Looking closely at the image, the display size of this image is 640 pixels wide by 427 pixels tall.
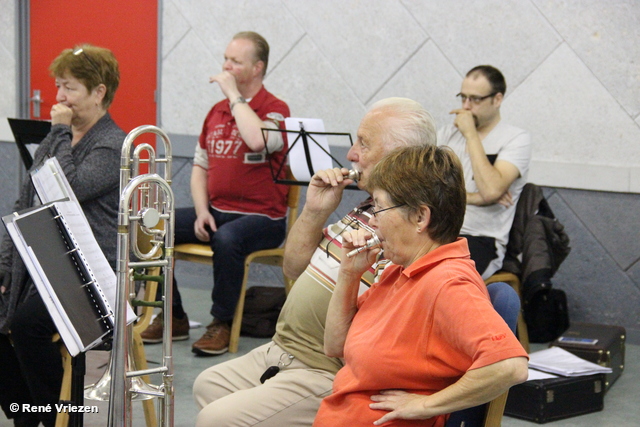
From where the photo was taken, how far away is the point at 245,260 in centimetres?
366

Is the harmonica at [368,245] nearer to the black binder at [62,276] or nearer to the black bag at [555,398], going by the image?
the black binder at [62,276]

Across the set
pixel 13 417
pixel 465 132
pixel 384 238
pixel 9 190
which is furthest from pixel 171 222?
pixel 9 190

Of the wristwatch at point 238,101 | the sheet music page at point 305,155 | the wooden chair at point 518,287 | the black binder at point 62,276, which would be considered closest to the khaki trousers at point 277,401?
the black binder at point 62,276

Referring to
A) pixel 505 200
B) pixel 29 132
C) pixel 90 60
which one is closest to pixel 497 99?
pixel 505 200

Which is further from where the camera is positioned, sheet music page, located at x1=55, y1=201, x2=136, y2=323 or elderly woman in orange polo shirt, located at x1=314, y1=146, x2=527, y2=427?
sheet music page, located at x1=55, y1=201, x2=136, y2=323

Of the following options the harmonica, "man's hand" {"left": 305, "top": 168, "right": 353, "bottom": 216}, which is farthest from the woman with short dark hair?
the harmonica

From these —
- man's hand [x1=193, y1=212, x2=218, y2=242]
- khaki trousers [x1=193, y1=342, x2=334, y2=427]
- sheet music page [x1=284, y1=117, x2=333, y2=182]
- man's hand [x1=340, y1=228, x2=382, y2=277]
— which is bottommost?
khaki trousers [x1=193, y1=342, x2=334, y2=427]

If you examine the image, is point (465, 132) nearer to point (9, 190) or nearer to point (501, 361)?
point (501, 361)

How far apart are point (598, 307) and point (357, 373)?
9.07 ft

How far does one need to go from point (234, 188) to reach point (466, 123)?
115 centimetres

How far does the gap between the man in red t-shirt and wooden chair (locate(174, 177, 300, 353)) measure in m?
0.03

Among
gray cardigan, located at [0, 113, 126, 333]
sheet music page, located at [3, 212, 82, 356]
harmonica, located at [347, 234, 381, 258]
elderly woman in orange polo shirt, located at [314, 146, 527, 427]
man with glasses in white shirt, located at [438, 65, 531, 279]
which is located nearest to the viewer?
elderly woman in orange polo shirt, located at [314, 146, 527, 427]

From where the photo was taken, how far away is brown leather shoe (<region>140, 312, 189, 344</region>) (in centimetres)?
378

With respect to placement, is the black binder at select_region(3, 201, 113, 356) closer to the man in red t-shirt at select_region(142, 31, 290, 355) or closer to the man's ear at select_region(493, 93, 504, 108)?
the man in red t-shirt at select_region(142, 31, 290, 355)
